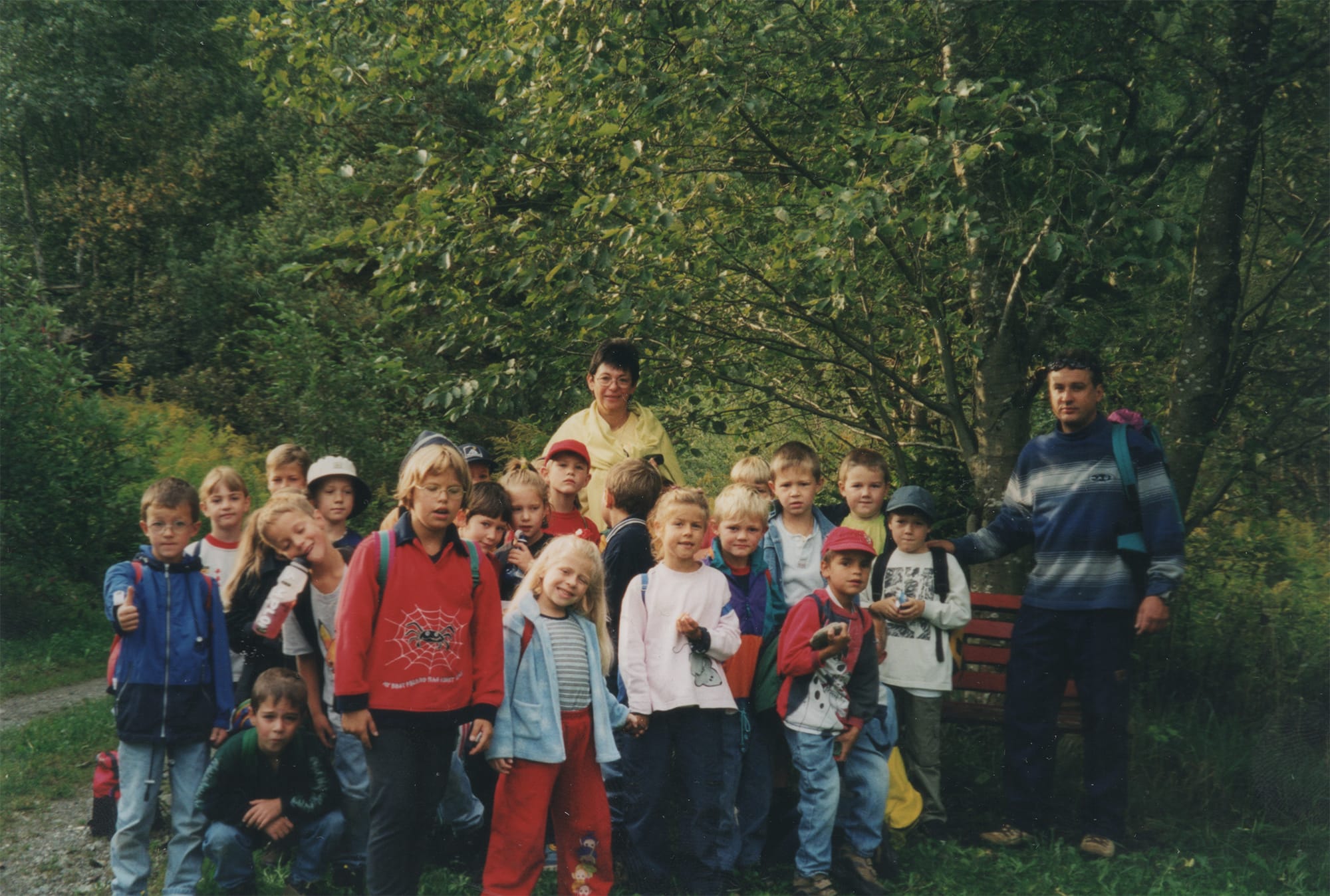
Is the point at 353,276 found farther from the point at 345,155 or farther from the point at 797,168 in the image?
the point at 797,168

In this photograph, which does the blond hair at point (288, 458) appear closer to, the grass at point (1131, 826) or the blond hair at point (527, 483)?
the blond hair at point (527, 483)

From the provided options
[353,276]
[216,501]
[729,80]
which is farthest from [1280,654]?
[353,276]

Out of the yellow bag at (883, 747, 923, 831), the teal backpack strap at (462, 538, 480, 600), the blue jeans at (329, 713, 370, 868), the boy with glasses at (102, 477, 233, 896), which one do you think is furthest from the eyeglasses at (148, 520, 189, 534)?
the yellow bag at (883, 747, 923, 831)

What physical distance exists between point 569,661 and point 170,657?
1.52 meters

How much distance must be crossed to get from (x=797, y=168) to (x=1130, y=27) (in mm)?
2008

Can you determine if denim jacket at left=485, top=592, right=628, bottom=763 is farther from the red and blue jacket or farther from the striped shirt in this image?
the red and blue jacket

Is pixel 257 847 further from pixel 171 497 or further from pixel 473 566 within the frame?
pixel 473 566

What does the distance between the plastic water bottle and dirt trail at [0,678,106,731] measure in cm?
433

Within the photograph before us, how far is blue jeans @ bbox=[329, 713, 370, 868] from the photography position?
4.72 m

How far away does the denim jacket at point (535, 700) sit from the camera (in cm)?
432

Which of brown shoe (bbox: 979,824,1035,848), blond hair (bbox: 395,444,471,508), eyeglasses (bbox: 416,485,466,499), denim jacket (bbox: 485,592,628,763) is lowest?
brown shoe (bbox: 979,824,1035,848)

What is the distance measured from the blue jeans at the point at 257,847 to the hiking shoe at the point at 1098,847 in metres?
3.30

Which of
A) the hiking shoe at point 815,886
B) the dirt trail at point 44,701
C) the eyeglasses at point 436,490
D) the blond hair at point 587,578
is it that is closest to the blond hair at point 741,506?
the blond hair at point 587,578

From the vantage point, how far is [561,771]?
14.8 feet
